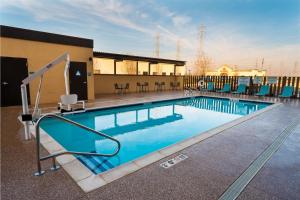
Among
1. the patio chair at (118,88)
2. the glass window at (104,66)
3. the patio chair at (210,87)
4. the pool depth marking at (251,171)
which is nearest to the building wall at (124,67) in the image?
the glass window at (104,66)

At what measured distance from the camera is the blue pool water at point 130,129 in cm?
Result: 381

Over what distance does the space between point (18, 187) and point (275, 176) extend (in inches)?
128

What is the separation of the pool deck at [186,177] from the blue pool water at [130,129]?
94cm

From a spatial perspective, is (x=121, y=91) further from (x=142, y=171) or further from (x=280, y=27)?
(x=280, y=27)

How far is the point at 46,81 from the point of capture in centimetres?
771

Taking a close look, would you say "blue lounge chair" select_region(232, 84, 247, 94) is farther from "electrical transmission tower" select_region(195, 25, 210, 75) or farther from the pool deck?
"electrical transmission tower" select_region(195, 25, 210, 75)

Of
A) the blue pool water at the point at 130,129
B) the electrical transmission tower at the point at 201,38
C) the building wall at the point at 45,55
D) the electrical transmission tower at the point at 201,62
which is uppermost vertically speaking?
the electrical transmission tower at the point at 201,38

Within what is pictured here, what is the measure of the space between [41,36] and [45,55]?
806 mm

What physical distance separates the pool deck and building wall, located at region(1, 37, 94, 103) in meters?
4.98

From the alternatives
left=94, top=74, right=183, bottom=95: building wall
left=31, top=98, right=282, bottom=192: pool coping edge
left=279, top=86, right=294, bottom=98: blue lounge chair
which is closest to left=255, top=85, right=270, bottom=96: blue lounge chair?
left=279, top=86, right=294, bottom=98: blue lounge chair

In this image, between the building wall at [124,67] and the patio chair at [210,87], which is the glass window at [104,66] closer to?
the building wall at [124,67]

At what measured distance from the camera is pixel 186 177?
2164 mm

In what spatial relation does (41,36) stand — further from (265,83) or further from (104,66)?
(265,83)

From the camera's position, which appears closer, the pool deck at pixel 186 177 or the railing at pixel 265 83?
the pool deck at pixel 186 177
